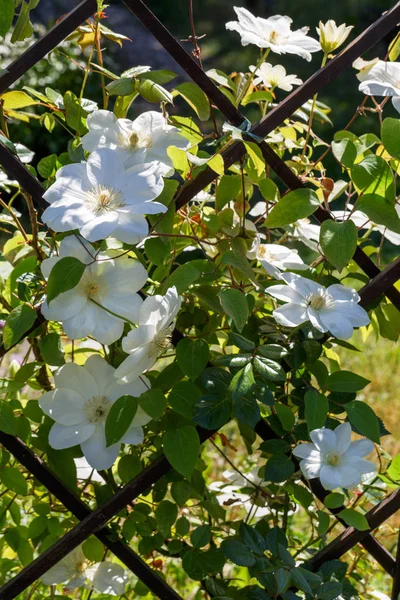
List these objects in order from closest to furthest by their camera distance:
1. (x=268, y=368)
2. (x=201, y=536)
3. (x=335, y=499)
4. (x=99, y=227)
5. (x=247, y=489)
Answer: (x=99, y=227) < (x=268, y=368) < (x=335, y=499) < (x=201, y=536) < (x=247, y=489)

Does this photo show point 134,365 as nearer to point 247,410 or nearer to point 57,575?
point 247,410

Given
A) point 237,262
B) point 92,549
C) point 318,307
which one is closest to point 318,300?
point 318,307

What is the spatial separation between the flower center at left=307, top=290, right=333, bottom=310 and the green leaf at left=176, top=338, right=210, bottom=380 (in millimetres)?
147

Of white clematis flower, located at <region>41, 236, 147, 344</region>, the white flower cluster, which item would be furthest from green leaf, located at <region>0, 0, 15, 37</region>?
white clematis flower, located at <region>41, 236, 147, 344</region>

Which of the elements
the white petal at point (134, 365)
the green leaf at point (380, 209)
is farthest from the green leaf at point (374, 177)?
the white petal at point (134, 365)

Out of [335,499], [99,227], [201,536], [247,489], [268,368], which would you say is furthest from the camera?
[247,489]

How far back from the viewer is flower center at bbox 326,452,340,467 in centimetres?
103

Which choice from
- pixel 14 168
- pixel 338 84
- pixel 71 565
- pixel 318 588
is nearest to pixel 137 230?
pixel 14 168

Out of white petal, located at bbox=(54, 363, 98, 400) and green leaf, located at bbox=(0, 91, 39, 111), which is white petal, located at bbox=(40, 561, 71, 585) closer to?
white petal, located at bbox=(54, 363, 98, 400)

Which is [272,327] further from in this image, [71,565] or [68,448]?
[71,565]

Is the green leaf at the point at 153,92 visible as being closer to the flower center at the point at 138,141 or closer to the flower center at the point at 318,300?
the flower center at the point at 138,141

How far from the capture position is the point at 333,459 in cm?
103

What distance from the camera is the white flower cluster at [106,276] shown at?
893 millimetres

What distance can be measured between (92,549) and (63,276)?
1.65 feet
